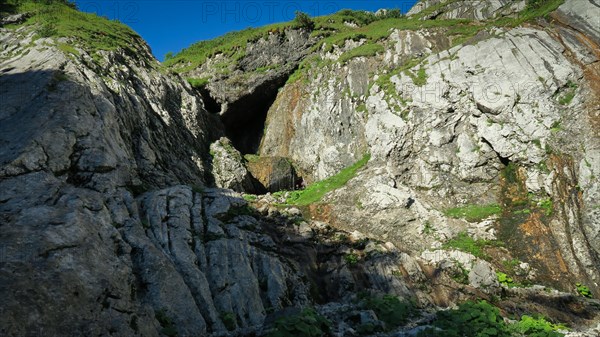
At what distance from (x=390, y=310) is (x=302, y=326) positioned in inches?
178

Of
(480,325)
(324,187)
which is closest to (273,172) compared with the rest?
(324,187)

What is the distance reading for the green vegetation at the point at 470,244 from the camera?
17.2 meters

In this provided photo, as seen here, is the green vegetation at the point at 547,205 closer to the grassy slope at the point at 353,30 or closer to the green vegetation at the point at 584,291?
the green vegetation at the point at 584,291

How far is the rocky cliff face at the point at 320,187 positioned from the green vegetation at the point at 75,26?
2.01ft

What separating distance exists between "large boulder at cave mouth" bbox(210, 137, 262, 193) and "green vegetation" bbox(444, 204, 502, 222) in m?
14.8

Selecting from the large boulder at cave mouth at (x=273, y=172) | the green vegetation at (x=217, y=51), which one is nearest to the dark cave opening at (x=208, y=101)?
the green vegetation at (x=217, y=51)

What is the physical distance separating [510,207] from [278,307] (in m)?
14.1

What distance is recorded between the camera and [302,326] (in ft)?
24.8

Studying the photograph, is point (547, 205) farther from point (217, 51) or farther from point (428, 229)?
point (217, 51)

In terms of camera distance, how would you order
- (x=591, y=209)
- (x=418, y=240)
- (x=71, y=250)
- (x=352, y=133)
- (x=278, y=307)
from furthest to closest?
1. (x=352, y=133)
2. (x=418, y=240)
3. (x=591, y=209)
4. (x=278, y=307)
5. (x=71, y=250)

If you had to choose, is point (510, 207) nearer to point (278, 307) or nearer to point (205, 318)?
point (278, 307)

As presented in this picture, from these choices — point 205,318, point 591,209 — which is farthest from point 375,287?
point 591,209

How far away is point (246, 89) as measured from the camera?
115 feet

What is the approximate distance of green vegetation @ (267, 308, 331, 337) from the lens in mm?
7352
